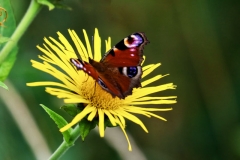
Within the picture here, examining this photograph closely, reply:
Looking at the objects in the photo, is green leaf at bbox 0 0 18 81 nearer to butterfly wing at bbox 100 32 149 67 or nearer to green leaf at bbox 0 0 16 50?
green leaf at bbox 0 0 16 50

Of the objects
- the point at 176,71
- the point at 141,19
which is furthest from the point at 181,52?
the point at 141,19

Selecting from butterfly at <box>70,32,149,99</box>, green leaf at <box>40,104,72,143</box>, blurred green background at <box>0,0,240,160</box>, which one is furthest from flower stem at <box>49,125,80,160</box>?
blurred green background at <box>0,0,240,160</box>

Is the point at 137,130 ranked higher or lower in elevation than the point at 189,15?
lower

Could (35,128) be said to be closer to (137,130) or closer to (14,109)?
(14,109)

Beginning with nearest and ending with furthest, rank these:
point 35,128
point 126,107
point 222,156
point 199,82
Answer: point 126,107, point 35,128, point 222,156, point 199,82

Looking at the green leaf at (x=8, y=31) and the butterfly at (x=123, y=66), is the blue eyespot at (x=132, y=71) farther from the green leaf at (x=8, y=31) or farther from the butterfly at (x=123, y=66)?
the green leaf at (x=8, y=31)

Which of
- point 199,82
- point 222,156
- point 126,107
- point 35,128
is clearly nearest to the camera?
point 126,107

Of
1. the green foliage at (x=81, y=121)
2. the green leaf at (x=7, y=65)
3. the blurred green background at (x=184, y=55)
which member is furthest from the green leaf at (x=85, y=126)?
the blurred green background at (x=184, y=55)
